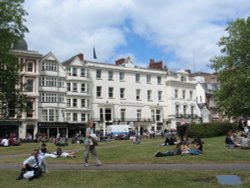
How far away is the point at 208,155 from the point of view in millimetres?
24344

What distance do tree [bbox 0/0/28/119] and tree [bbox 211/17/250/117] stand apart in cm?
2992

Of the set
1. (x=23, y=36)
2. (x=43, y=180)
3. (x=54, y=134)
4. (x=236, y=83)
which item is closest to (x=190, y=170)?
(x=43, y=180)

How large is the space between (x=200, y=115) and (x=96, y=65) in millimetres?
29681

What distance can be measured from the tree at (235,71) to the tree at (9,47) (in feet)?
98.2

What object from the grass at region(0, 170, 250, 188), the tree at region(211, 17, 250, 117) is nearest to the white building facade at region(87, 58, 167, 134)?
the tree at region(211, 17, 250, 117)

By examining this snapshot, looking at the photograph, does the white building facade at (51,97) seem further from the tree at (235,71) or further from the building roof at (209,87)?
the building roof at (209,87)

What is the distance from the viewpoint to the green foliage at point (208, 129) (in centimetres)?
4472

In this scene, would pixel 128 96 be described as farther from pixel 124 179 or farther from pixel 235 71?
pixel 124 179

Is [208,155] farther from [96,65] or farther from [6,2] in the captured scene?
[96,65]

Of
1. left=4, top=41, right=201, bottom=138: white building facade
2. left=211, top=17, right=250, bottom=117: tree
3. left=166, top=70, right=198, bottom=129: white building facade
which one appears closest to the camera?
left=211, top=17, right=250, bottom=117: tree

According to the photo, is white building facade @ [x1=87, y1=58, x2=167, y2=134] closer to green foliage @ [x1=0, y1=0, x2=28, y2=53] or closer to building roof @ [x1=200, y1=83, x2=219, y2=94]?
building roof @ [x1=200, y1=83, x2=219, y2=94]

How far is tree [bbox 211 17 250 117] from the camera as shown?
57.2 m

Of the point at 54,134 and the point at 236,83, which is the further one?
the point at 54,134

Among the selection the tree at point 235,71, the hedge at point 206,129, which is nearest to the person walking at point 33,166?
the hedge at point 206,129
